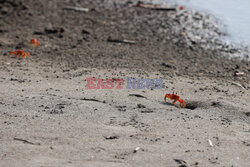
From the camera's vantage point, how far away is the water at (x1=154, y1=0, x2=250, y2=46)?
7.12 metres

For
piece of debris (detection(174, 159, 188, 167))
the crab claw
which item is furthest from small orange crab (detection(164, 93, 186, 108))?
piece of debris (detection(174, 159, 188, 167))

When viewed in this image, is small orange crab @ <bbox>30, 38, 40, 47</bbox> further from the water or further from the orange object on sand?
the water

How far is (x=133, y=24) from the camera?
25.1 feet

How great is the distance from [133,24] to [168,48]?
1.42 m

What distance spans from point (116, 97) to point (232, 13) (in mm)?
5040

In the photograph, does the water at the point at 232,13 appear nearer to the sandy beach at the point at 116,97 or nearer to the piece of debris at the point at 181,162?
the sandy beach at the point at 116,97

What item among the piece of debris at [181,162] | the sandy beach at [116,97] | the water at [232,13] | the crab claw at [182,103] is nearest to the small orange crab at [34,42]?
the sandy beach at [116,97]

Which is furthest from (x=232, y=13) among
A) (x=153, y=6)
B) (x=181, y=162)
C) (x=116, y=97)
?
(x=181, y=162)

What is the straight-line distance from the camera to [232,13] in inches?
322

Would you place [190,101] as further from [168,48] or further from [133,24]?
[133,24]

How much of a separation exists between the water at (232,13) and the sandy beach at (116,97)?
0.73 m

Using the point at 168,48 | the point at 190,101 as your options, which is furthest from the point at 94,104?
the point at 168,48

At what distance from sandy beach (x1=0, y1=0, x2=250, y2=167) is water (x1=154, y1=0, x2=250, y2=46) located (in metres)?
0.73

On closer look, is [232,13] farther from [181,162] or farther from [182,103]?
[181,162]
